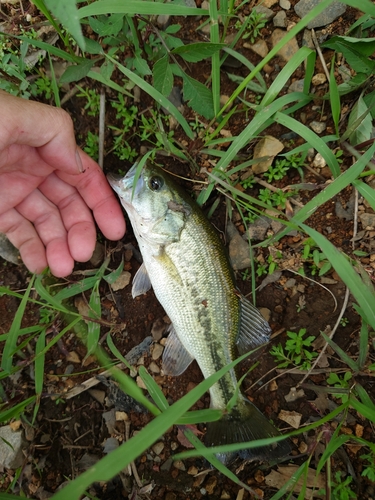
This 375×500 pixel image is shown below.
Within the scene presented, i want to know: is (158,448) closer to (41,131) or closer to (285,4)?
(41,131)

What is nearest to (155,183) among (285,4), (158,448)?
(285,4)

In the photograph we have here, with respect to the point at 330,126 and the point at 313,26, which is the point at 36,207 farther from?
the point at 313,26

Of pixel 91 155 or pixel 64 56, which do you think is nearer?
pixel 64 56

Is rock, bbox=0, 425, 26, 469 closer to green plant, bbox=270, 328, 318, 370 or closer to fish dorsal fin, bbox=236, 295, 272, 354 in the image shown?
fish dorsal fin, bbox=236, 295, 272, 354

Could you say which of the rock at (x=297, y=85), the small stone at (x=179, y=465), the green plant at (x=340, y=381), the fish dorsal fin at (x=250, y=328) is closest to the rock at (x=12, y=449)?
the small stone at (x=179, y=465)

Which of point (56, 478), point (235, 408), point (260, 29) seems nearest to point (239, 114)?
point (260, 29)
